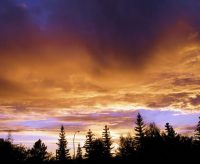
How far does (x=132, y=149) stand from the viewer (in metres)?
82.8

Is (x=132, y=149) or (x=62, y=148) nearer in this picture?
(x=132, y=149)

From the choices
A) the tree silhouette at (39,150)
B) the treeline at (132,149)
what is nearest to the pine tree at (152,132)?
the treeline at (132,149)

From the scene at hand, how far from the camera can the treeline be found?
43.2 m

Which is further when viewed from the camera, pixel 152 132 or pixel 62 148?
pixel 62 148

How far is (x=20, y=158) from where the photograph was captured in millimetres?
96000

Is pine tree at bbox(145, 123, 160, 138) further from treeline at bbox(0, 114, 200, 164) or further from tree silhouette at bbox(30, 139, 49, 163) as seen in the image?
tree silhouette at bbox(30, 139, 49, 163)

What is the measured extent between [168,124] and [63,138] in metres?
39.5

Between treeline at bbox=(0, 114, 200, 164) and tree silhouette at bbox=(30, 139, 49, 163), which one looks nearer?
treeline at bbox=(0, 114, 200, 164)

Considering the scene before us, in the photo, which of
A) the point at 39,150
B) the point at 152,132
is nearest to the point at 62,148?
the point at 39,150

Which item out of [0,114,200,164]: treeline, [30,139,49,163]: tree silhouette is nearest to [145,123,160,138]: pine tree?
[0,114,200,164]: treeline

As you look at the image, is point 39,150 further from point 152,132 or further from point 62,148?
point 152,132

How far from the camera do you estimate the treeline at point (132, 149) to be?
142 feet

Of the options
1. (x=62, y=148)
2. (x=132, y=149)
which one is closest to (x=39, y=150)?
(x=62, y=148)

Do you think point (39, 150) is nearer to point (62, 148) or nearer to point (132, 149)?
point (62, 148)
